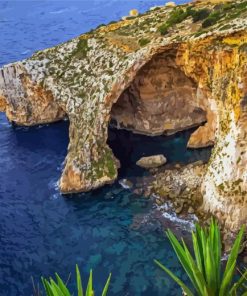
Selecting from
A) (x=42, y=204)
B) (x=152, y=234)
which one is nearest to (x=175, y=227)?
(x=152, y=234)

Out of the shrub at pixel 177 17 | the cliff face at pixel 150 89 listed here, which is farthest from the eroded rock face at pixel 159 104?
the shrub at pixel 177 17

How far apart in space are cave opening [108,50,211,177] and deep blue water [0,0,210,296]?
9.7 inches

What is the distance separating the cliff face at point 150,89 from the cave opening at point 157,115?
0.12 m

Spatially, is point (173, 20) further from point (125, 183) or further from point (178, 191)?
point (178, 191)

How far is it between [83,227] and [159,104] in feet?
63.0

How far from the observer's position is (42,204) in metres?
42.1

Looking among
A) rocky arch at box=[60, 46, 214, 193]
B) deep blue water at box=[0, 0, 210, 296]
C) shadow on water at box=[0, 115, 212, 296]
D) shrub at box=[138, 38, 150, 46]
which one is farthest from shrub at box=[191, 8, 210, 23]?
deep blue water at box=[0, 0, 210, 296]

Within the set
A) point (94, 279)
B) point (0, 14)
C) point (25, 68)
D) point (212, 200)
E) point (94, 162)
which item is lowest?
point (94, 279)

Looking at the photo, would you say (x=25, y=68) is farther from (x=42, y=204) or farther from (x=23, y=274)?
(x=23, y=274)

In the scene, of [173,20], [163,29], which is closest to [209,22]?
[163,29]

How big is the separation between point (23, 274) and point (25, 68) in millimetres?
29181

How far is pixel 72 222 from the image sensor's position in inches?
1544

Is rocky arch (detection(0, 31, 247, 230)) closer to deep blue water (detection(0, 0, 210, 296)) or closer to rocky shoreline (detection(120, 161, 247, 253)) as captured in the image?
rocky shoreline (detection(120, 161, 247, 253))

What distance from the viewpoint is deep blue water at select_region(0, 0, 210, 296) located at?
32969 mm
